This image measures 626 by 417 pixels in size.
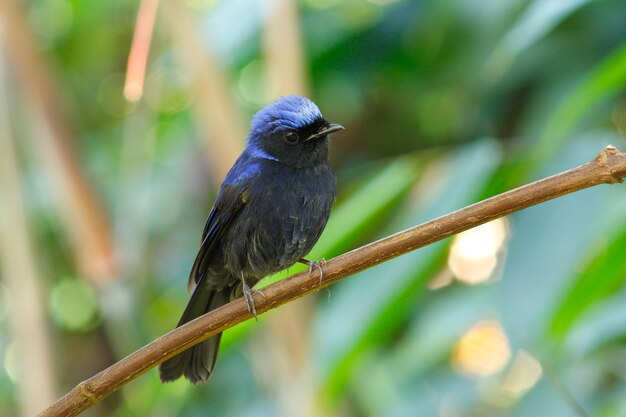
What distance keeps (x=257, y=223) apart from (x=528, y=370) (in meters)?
1.86

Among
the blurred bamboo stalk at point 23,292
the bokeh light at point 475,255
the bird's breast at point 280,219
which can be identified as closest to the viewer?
the bird's breast at point 280,219

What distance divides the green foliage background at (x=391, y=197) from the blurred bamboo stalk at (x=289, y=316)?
32 millimetres

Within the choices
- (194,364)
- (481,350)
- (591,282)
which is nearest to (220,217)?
(194,364)

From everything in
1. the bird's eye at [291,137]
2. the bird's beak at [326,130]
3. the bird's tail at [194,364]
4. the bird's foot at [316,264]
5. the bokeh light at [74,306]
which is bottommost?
the bird's tail at [194,364]

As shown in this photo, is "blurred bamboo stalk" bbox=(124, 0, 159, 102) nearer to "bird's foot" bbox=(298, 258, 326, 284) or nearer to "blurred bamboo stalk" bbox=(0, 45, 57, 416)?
"blurred bamboo stalk" bbox=(0, 45, 57, 416)

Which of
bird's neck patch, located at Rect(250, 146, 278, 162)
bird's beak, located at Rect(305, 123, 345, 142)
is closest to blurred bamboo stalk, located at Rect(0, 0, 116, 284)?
bird's neck patch, located at Rect(250, 146, 278, 162)

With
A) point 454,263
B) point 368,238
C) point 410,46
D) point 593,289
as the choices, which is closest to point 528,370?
point 454,263

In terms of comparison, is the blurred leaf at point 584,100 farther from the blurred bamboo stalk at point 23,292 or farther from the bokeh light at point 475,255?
the blurred bamboo stalk at point 23,292

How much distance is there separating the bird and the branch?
882 mm

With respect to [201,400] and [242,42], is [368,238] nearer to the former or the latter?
[242,42]

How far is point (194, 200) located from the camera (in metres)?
5.13

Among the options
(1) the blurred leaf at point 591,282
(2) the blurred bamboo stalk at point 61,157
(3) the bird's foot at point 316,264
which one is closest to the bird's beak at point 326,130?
(3) the bird's foot at point 316,264

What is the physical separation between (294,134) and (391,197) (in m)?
0.80

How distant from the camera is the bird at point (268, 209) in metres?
2.92
